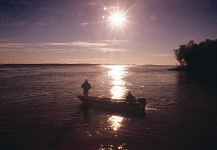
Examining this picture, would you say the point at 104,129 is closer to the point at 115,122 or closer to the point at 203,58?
the point at 115,122

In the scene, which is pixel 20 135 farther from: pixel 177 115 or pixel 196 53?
pixel 196 53

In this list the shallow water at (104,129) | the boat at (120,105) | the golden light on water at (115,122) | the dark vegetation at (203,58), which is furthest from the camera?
the dark vegetation at (203,58)

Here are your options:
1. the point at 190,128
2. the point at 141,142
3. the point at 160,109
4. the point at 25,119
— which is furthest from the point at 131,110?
the point at 25,119

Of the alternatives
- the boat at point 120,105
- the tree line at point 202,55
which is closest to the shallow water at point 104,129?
the boat at point 120,105

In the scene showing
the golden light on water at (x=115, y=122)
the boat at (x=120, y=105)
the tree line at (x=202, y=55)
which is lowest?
the golden light on water at (x=115, y=122)

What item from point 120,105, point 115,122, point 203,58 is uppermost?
point 203,58

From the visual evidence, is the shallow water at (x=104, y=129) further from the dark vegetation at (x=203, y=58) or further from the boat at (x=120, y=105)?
the dark vegetation at (x=203, y=58)

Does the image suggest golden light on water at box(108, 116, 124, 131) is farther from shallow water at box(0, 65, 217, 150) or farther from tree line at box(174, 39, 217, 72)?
tree line at box(174, 39, 217, 72)

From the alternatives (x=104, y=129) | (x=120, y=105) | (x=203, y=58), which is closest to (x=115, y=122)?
(x=104, y=129)

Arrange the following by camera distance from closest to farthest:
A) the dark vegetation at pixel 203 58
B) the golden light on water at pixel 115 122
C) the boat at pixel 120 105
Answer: the golden light on water at pixel 115 122
the boat at pixel 120 105
the dark vegetation at pixel 203 58

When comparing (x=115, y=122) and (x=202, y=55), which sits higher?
(x=202, y=55)

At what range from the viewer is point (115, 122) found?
19.1 metres

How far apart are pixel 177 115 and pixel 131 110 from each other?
14.7 feet

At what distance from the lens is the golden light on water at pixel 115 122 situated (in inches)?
704
